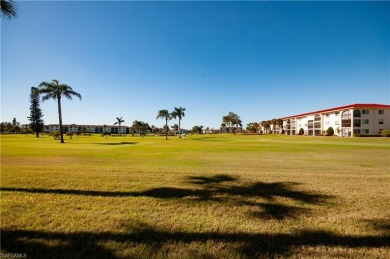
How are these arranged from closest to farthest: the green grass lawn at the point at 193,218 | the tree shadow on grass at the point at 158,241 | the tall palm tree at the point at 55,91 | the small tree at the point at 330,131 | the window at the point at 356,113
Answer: the tree shadow on grass at the point at 158,241
the green grass lawn at the point at 193,218
the tall palm tree at the point at 55,91
the window at the point at 356,113
the small tree at the point at 330,131

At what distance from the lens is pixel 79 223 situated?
5.05m

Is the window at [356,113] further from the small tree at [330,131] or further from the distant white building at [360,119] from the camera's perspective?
the small tree at [330,131]

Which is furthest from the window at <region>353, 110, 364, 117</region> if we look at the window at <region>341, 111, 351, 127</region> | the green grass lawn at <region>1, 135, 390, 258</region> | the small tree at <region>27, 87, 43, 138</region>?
the small tree at <region>27, 87, 43, 138</region>

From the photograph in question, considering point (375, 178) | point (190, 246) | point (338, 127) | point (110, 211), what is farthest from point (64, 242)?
point (338, 127)

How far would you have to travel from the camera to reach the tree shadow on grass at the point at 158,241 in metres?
3.92

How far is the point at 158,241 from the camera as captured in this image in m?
4.27

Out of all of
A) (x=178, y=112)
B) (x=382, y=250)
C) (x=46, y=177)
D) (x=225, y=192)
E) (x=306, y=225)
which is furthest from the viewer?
(x=178, y=112)

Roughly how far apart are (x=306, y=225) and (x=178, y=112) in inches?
3147

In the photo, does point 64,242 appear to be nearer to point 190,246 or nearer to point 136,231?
point 136,231

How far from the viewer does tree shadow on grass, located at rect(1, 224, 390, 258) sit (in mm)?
3916

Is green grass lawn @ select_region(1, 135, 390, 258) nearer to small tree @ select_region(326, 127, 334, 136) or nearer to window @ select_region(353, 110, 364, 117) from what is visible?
window @ select_region(353, 110, 364, 117)

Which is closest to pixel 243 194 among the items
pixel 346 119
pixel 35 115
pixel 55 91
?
pixel 55 91

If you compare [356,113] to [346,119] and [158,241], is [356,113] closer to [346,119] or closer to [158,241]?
[346,119]

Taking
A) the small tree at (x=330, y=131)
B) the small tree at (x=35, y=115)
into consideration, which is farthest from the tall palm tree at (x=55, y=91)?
the small tree at (x=330, y=131)
